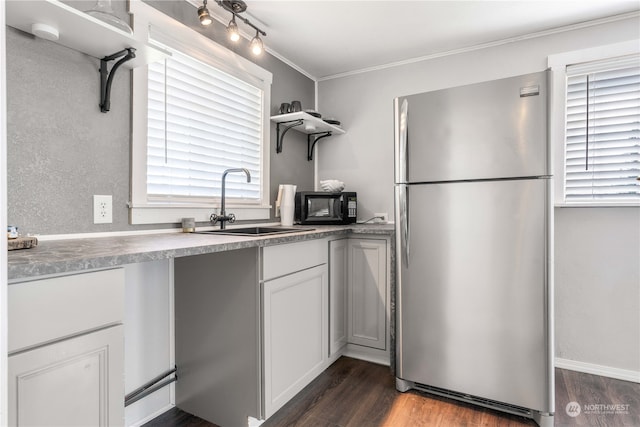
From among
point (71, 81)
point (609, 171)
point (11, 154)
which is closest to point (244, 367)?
point (11, 154)

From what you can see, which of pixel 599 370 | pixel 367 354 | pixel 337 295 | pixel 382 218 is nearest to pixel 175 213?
pixel 337 295

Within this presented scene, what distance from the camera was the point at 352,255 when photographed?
2.36 meters

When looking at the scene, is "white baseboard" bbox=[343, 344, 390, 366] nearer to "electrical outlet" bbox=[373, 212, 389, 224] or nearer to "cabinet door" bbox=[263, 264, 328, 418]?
"cabinet door" bbox=[263, 264, 328, 418]

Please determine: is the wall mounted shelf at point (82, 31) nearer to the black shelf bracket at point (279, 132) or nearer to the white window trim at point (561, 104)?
the black shelf bracket at point (279, 132)

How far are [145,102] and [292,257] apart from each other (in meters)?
1.03

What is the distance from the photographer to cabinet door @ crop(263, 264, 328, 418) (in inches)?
62.8

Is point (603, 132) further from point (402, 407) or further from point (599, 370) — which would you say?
point (402, 407)

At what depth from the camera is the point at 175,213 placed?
5.98 ft

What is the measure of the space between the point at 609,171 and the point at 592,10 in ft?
3.21

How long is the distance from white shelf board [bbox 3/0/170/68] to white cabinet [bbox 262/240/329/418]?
3.25 feet

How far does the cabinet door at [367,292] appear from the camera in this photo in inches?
89.9

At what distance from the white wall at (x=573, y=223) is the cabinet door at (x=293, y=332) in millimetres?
1202

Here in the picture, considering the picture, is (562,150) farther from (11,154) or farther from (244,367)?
(11,154)

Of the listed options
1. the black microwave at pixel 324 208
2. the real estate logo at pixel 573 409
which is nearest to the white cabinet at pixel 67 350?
the black microwave at pixel 324 208
